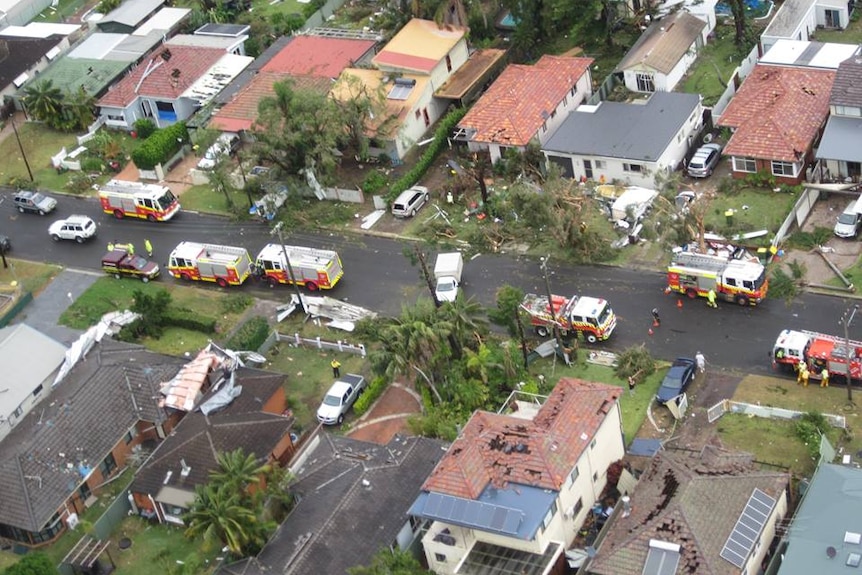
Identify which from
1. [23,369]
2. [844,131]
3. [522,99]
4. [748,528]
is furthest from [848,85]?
[23,369]

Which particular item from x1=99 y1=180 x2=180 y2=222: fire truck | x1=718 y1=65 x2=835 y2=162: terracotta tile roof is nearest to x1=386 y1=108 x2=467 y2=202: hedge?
x1=99 y1=180 x2=180 y2=222: fire truck

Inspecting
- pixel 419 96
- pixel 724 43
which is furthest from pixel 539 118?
pixel 724 43

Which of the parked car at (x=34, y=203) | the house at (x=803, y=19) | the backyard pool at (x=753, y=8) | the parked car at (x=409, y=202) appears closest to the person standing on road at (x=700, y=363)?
the parked car at (x=409, y=202)

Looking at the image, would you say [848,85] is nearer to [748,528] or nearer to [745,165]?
[745,165]

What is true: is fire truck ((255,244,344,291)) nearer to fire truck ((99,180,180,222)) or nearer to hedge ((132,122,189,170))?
fire truck ((99,180,180,222))

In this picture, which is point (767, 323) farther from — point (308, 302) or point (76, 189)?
point (76, 189)

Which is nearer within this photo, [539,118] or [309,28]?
[539,118]
